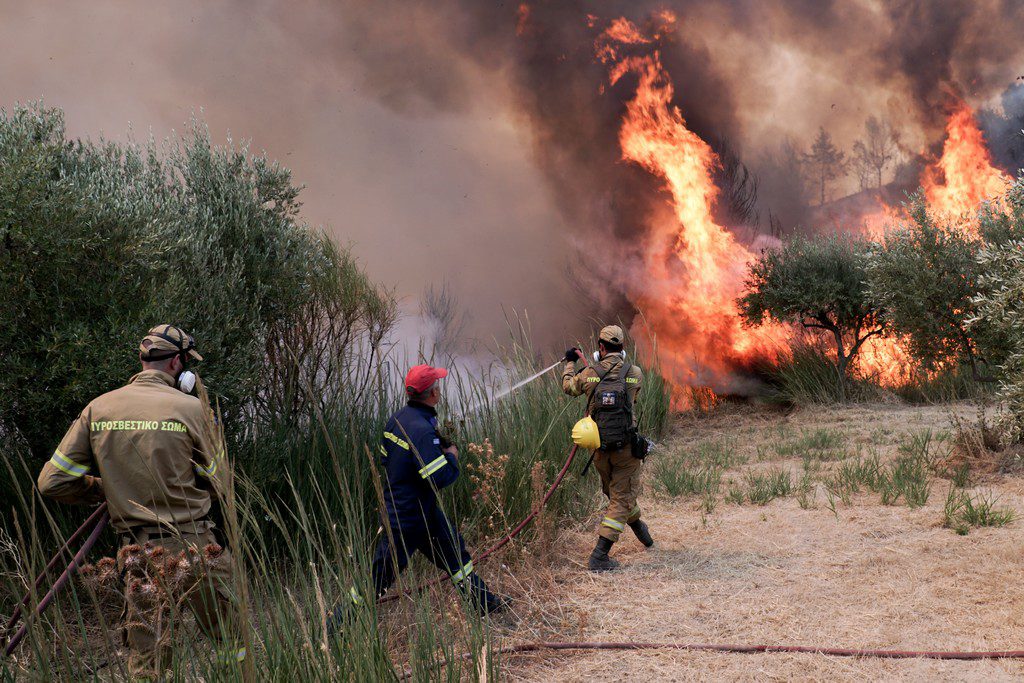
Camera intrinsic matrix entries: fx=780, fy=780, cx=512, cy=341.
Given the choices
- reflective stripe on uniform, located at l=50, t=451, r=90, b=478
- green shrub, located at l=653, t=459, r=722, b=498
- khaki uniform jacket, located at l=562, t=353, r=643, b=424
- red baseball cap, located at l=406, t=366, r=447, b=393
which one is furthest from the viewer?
green shrub, located at l=653, t=459, r=722, b=498

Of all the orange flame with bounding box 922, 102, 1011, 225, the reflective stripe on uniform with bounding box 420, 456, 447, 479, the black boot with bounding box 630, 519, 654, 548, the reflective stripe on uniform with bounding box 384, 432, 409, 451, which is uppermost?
the orange flame with bounding box 922, 102, 1011, 225

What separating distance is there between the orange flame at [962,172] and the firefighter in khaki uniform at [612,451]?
48.2 ft

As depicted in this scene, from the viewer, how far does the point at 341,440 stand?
21.5ft

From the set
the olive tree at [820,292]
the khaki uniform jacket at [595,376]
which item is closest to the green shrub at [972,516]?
the khaki uniform jacket at [595,376]

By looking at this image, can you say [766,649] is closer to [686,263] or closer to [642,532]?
[642,532]

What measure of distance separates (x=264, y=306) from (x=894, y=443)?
8.75m

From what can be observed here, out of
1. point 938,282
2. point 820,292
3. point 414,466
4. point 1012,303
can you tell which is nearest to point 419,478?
point 414,466

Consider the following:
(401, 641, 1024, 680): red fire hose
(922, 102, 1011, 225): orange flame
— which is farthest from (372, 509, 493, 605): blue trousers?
(922, 102, 1011, 225): orange flame

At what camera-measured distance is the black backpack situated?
19.7ft

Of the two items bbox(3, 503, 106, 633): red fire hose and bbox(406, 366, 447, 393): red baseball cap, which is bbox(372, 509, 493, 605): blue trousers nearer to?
bbox(406, 366, 447, 393): red baseball cap

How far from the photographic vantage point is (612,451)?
6133 millimetres

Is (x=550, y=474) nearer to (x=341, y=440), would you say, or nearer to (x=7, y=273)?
(x=341, y=440)

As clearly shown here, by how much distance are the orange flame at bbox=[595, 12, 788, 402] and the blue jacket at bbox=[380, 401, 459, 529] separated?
529 inches

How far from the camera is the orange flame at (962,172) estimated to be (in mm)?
18531
